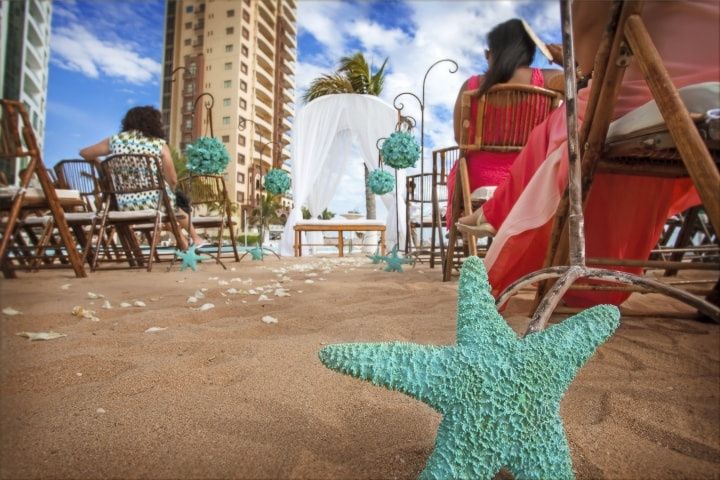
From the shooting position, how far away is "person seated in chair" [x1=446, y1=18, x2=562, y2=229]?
250cm

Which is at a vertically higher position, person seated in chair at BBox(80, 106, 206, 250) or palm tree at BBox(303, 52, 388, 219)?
palm tree at BBox(303, 52, 388, 219)

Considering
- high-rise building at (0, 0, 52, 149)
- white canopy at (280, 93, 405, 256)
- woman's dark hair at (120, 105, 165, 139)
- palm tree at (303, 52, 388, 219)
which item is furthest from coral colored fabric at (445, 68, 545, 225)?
palm tree at (303, 52, 388, 219)

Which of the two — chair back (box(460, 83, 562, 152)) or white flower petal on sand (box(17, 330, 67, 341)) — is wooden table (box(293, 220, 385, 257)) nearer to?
chair back (box(460, 83, 562, 152))

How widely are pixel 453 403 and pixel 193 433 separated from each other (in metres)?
0.54

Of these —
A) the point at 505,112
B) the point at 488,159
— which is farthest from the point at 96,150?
the point at 505,112

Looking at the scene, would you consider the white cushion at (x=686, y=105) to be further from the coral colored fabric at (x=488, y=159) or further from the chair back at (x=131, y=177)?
the chair back at (x=131, y=177)

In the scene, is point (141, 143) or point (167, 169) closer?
point (141, 143)

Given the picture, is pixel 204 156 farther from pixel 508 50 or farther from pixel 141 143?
pixel 508 50

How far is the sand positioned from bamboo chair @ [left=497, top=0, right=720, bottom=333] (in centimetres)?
32

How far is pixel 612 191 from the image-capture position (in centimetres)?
156

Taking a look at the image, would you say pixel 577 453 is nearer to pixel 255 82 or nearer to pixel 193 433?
pixel 193 433

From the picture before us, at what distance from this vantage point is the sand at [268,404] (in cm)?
70

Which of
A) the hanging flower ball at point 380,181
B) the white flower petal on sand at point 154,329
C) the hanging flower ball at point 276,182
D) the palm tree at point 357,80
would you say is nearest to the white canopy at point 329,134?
the hanging flower ball at point 276,182

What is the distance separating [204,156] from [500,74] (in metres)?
3.22
